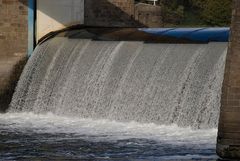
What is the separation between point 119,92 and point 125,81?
0.26m

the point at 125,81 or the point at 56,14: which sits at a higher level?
the point at 56,14

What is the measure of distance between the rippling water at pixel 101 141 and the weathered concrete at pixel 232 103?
0.45 metres

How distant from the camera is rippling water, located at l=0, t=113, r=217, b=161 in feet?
36.3

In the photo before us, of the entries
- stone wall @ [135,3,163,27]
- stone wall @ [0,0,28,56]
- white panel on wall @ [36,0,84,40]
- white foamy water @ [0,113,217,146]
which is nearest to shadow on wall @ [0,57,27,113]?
stone wall @ [0,0,28,56]

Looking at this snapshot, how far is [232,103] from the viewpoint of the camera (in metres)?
10.1

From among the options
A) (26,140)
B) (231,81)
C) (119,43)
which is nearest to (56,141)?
(26,140)

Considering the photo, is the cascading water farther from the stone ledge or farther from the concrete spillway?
the stone ledge

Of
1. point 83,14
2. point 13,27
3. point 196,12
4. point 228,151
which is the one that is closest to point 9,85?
point 13,27

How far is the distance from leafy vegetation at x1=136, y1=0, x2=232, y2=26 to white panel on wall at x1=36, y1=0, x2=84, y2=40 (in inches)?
901

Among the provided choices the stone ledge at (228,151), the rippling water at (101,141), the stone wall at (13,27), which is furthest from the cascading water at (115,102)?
the stone wall at (13,27)

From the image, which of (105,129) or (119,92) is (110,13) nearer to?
(119,92)

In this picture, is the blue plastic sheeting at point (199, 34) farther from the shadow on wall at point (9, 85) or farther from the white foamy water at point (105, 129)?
the shadow on wall at point (9, 85)

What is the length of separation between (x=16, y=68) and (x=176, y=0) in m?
36.8

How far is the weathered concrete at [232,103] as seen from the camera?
10023mm
